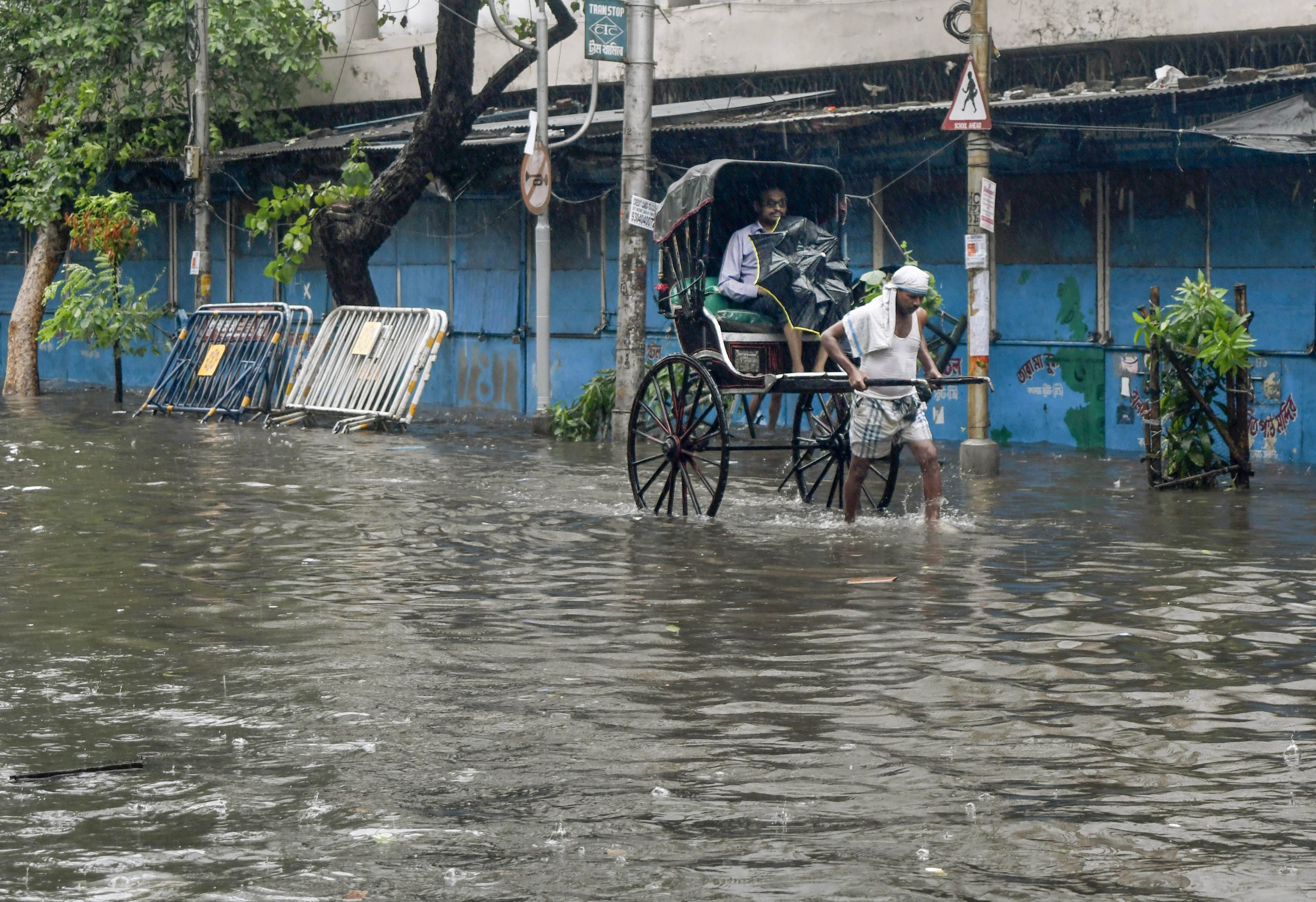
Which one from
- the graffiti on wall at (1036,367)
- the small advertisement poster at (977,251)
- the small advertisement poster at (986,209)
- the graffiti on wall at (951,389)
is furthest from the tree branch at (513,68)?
the small advertisement poster at (977,251)

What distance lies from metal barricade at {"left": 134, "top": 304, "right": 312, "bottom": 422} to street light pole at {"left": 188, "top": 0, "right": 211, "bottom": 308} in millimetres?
959

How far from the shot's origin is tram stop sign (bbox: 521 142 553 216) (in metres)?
19.4

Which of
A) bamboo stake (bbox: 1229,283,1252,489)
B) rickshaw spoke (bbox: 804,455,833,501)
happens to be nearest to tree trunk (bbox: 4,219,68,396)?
rickshaw spoke (bbox: 804,455,833,501)

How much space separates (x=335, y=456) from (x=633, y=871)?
513 inches

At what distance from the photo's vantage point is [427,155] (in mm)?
21969

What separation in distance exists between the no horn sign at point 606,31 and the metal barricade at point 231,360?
6.12m

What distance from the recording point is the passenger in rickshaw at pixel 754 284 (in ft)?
42.8

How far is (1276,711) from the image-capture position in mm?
6789

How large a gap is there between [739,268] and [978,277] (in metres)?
3.18

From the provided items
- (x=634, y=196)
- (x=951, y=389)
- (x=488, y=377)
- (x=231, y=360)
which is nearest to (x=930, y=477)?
(x=634, y=196)

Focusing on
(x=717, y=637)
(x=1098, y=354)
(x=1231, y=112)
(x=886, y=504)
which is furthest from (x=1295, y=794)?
(x=1098, y=354)

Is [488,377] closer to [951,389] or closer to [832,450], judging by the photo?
[951,389]

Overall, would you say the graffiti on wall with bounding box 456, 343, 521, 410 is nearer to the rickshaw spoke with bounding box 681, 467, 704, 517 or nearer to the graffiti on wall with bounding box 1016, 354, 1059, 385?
the graffiti on wall with bounding box 1016, 354, 1059, 385

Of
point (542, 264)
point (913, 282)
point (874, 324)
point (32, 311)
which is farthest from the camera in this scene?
point (32, 311)
